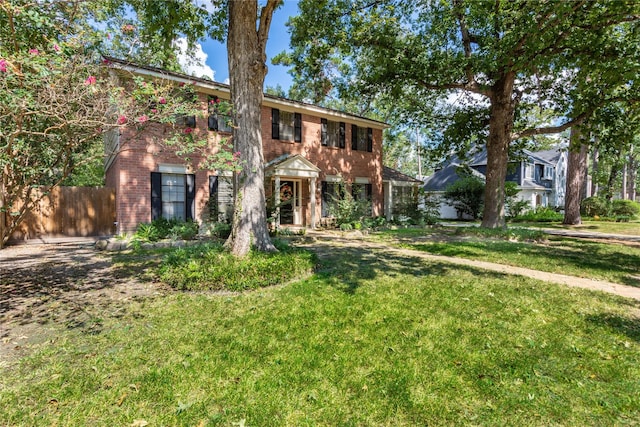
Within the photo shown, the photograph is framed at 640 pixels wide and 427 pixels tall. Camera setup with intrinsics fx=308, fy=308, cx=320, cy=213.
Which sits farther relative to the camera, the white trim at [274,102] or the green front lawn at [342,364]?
the white trim at [274,102]

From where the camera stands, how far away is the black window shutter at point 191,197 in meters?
12.2

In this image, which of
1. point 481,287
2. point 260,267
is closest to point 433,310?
point 481,287

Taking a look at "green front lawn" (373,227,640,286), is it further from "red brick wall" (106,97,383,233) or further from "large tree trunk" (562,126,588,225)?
"large tree trunk" (562,126,588,225)

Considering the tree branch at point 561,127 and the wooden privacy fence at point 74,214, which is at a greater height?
the tree branch at point 561,127

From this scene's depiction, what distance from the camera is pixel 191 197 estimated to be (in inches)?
482

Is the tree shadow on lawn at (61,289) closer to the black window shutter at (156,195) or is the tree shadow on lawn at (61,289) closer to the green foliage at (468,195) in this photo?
the black window shutter at (156,195)

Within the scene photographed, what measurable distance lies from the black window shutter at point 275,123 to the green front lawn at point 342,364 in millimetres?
10774

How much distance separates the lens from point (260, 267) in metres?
5.72

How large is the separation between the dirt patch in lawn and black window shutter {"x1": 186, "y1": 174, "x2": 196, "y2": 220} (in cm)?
397

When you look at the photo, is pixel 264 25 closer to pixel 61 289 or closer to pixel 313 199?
pixel 61 289

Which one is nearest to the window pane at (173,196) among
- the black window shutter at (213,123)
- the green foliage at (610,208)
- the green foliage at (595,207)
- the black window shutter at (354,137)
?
the black window shutter at (213,123)

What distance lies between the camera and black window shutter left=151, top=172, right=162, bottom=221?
11.5 metres

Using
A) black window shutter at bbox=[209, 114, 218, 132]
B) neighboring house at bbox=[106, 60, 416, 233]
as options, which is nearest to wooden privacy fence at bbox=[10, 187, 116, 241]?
neighboring house at bbox=[106, 60, 416, 233]

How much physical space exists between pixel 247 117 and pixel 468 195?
2073 cm
